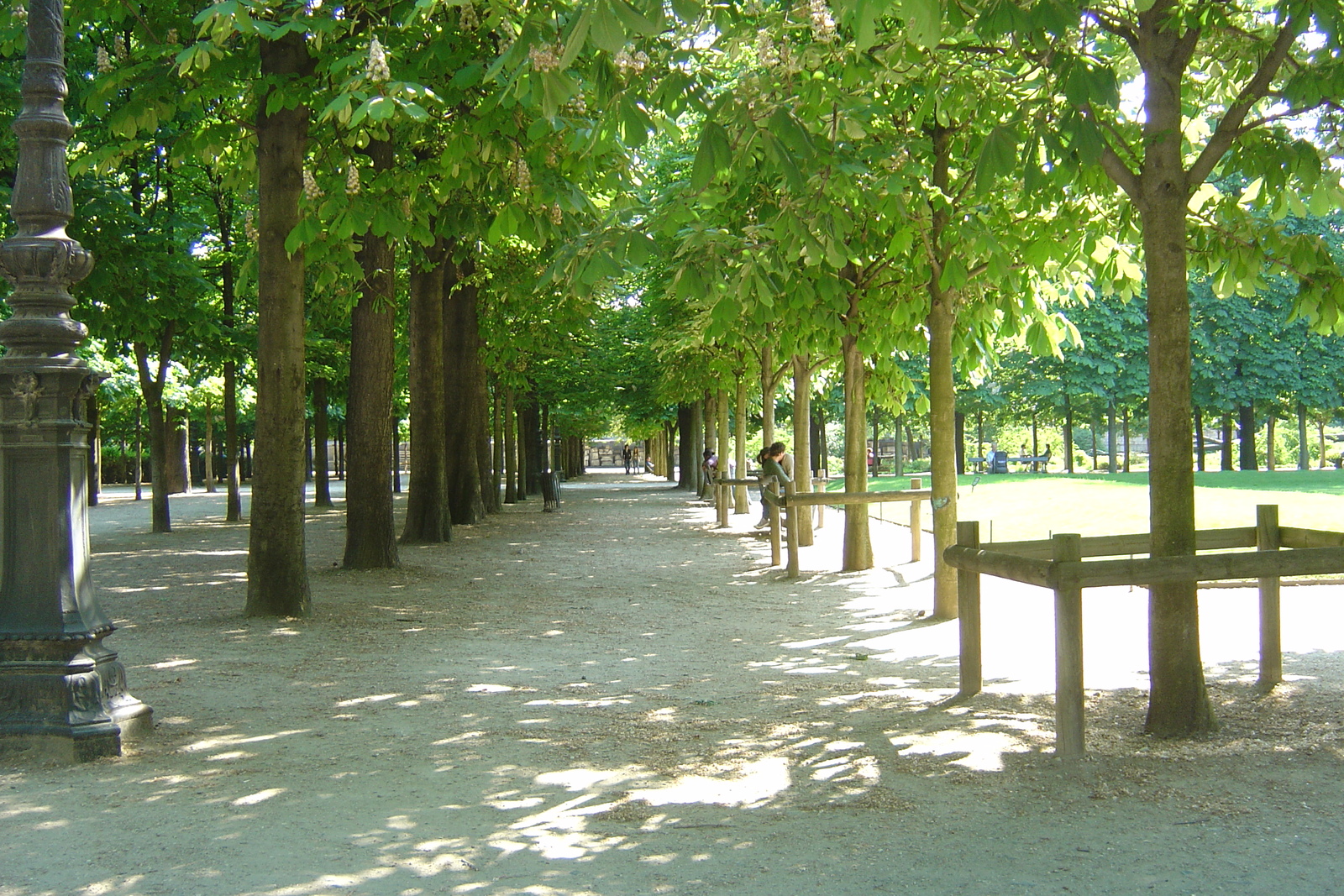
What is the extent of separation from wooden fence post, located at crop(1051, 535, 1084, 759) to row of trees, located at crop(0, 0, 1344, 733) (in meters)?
0.71

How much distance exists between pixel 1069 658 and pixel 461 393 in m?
17.6

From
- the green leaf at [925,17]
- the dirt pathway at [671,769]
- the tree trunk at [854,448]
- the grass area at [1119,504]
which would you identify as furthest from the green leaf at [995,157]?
the grass area at [1119,504]

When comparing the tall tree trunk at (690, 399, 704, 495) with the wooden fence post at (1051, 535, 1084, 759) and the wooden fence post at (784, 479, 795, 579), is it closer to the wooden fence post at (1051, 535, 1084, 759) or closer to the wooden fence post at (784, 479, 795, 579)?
the wooden fence post at (784, 479, 795, 579)

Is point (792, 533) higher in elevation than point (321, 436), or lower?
lower

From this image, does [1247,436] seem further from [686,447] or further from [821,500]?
[821,500]

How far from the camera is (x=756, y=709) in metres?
6.92

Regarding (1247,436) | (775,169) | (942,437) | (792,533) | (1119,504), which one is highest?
(775,169)

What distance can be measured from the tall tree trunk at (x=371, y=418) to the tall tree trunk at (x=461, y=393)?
7.02 m

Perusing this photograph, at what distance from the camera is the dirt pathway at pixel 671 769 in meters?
4.19

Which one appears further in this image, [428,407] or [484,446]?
[484,446]

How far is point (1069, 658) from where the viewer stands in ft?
17.6

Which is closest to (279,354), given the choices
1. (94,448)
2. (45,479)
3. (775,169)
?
(45,479)

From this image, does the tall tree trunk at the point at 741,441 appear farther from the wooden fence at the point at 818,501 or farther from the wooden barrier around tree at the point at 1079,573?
the wooden barrier around tree at the point at 1079,573

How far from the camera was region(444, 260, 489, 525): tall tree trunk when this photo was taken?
21.9 metres
